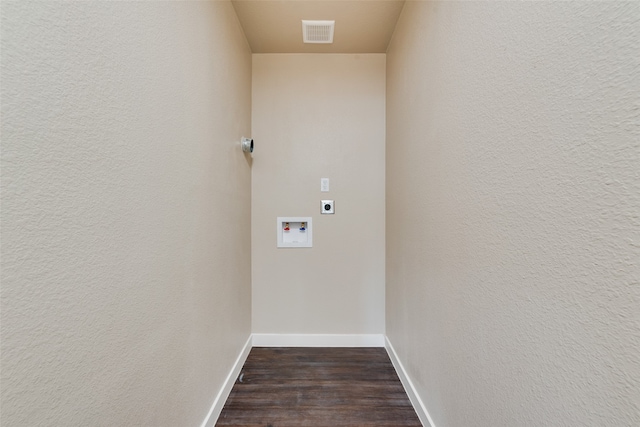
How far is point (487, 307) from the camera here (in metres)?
0.86

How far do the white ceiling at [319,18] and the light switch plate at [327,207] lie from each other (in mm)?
1244

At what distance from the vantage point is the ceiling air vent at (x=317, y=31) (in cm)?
184

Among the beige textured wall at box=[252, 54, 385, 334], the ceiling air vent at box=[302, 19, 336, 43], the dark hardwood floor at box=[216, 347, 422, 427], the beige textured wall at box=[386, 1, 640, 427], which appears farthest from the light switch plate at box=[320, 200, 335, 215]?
the ceiling air vent at box=[302, 19, 336, 43]

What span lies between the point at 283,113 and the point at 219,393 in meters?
2.01

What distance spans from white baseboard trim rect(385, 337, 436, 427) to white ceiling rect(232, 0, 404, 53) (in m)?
2.34

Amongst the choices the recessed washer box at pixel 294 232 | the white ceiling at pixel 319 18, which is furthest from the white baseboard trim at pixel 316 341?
the white ceiling at pixel 319 18

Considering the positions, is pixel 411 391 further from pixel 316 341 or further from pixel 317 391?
pixel 316 341

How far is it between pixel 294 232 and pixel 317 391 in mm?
1144

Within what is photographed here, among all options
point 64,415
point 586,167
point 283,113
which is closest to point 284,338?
point 64,415

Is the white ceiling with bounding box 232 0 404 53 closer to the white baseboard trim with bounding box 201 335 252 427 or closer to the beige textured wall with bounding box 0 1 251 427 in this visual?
the beige textured wall with bounding box 0 1 251 427

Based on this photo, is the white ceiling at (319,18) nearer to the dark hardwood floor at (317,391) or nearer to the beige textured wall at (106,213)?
the beige textured wall at (106,213)

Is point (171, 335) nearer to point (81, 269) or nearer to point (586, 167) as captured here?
point (81, 269)

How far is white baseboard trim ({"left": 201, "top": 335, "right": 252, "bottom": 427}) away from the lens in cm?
137

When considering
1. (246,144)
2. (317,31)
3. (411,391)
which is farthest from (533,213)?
(317,31)
